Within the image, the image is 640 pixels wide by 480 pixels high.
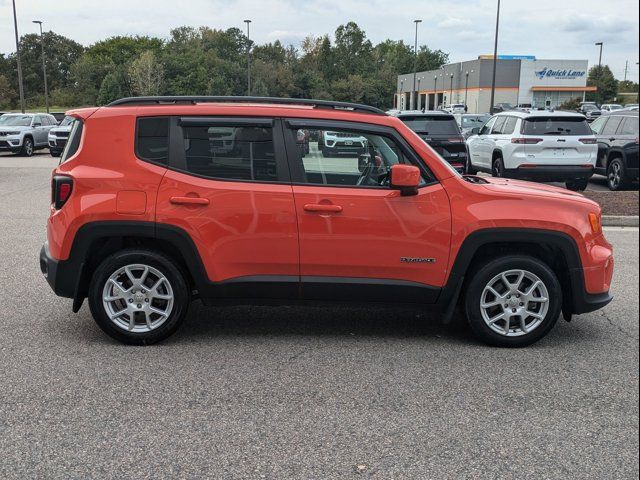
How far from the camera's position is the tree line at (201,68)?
64312mm

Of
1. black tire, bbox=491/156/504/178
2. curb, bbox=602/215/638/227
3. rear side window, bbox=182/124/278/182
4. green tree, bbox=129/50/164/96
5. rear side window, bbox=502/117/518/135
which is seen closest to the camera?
rear side window, bbox=182/124/278/182

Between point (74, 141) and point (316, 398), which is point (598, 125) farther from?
point (316, 398)

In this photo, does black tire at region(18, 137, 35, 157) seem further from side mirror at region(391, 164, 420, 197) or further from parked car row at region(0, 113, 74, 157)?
side mirror at region(391, 164, 420, 197)

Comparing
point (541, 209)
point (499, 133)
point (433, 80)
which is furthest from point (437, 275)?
point (433, 80)

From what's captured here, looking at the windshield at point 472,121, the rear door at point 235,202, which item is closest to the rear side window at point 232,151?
the rear door at point 235,202

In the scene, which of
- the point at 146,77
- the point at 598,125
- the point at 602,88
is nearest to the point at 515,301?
the point at 598,125

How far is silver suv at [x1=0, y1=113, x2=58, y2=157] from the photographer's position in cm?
2525

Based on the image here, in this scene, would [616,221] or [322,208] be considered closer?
[322,208]

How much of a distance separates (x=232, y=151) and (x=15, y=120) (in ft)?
82.4

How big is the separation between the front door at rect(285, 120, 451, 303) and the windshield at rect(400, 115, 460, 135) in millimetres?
Answer: 10340

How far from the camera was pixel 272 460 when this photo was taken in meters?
3.27

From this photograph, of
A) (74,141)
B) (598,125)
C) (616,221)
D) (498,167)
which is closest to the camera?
(74,141)

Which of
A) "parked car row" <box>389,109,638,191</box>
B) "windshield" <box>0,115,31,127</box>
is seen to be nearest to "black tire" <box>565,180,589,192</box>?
"parked car row" <box>389,109,638,191</box>

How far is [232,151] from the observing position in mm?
4867
